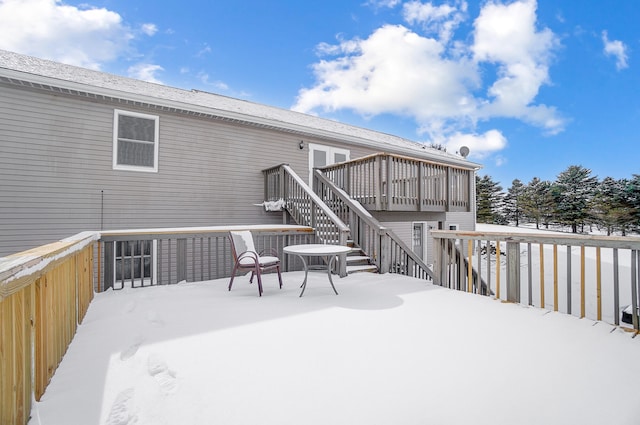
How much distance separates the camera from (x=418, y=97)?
23.5m

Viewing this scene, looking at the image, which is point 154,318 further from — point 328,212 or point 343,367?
point 328,212

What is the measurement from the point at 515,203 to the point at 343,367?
3612 centimetres

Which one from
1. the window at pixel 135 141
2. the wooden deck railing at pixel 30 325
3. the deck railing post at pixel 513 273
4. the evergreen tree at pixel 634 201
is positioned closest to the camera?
the wooden deck railing at pixel 30 325

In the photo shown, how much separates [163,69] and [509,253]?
36.8 feet

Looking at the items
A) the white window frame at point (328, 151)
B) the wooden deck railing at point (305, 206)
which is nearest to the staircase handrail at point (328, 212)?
the wooden deck railing at point (305, 206)

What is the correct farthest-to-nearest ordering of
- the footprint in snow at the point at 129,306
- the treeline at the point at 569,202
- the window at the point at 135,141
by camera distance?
the treeline at the point at 569,202
the window at the point at 135,141
the footprint in snow at the point at 129,306

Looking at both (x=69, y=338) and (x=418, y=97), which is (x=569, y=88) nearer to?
(x=418, y=97)

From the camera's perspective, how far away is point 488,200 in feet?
94.8

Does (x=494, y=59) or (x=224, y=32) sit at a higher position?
(x=494, y=59)

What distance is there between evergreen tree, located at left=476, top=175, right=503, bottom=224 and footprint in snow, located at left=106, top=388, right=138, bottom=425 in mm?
30310

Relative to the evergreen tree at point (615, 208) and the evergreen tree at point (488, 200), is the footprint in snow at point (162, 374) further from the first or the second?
the evergreen tree at point (615, 208)

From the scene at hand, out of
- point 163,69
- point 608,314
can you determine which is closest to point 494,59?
point 608,314

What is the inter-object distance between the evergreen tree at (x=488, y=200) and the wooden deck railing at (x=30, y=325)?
1194 inches

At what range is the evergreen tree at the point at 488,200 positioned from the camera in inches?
1113
